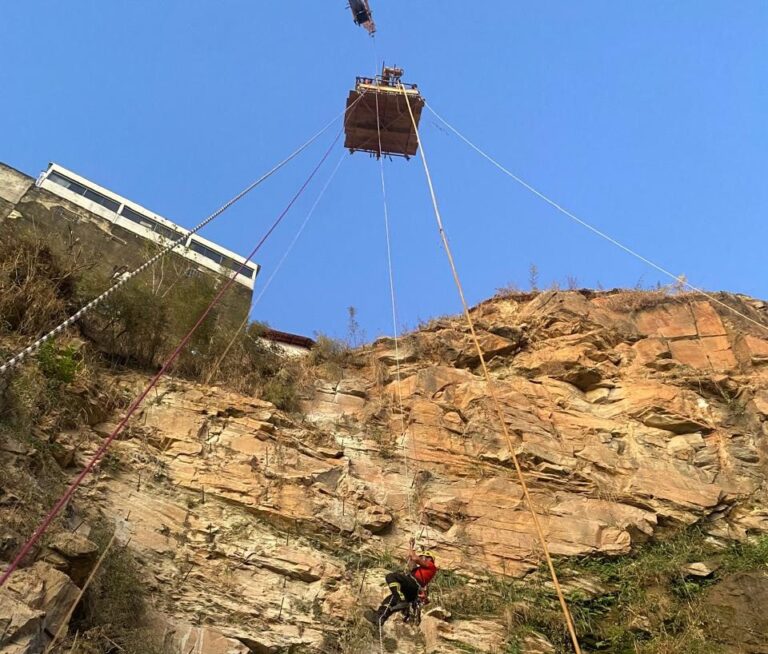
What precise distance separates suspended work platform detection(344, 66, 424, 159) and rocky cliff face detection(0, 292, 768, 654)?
179 inches

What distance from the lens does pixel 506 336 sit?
48.4 ft

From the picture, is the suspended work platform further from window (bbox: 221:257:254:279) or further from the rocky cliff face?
window (bbox: 221:257:254:279)

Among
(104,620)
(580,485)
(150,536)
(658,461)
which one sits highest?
(658,461)

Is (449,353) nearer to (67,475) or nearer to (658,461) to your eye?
(658,461)

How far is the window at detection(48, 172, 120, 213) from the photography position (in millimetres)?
20441

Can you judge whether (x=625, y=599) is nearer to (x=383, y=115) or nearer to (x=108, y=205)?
(x=383, y=115)

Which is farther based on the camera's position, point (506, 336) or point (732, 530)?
point (506, 336)

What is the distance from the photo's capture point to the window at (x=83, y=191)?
20.4 metres

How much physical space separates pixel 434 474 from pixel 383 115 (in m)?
8.63

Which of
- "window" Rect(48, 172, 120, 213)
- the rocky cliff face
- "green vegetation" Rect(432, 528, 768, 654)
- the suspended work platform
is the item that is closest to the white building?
"window" Rect(48, 172, 120, 213)

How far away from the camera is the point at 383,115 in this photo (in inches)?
635

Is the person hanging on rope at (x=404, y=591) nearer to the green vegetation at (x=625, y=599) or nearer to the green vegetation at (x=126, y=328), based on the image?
the green vegetation at (x=625, y=599)

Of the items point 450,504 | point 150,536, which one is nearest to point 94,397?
point 150,536

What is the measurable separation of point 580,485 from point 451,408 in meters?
2.62
